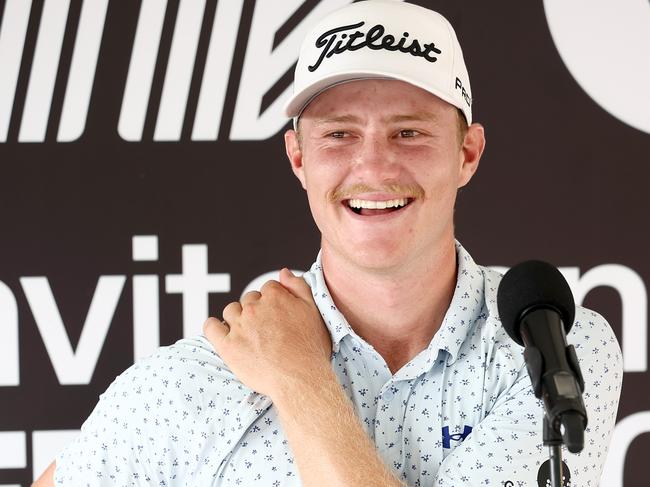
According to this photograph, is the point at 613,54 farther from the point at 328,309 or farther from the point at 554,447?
the point at 554,447

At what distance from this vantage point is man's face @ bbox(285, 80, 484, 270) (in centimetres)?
141

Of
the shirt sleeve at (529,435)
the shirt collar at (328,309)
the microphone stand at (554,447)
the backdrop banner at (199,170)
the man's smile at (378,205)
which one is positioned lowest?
the microphone stand at (554,447)

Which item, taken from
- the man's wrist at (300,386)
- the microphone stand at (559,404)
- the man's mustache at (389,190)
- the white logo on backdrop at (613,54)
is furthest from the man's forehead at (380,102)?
the white logo on backdrop at (613,54)

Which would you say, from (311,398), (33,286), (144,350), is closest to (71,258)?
(33,286)

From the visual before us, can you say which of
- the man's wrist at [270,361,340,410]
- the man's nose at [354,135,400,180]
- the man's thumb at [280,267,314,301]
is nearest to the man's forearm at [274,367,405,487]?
the man's wrist at [270,361,340,410]

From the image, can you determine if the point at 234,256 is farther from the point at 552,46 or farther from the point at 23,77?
the point at 552,46

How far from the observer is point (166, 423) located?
1.37 meters

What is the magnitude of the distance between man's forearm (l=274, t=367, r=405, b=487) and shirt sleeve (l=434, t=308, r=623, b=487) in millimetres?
106

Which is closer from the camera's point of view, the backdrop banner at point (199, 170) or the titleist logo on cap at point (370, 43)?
the titleist logo on cap at point (370, 43)

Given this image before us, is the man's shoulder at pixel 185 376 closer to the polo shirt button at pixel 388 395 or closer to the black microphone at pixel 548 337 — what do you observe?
the polo shirt button at pixel 388 395

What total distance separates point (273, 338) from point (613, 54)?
57.9 inches

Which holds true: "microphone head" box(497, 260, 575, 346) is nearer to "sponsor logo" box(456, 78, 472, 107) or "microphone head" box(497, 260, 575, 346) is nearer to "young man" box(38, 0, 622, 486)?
"young man" box(38, 0, 622, 486)

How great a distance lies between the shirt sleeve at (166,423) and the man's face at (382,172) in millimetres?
287

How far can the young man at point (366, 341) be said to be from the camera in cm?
132
